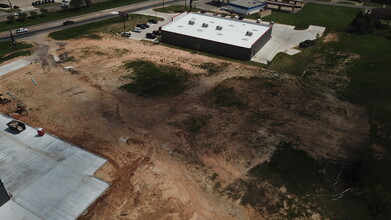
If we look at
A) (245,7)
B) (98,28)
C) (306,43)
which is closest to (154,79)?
(98,28)

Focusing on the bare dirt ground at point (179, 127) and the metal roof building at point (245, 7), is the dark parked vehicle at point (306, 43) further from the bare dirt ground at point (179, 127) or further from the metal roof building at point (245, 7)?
the metal roof building at point (245, 7)

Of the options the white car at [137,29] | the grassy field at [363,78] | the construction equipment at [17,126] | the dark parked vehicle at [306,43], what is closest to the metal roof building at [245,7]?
the grassy field at [363,78]

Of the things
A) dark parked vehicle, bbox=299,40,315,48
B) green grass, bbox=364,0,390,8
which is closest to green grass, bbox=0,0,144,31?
dark parked vehicle, bbox=299,40,315,48

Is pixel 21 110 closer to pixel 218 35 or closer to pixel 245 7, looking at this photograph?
pixel 218 35

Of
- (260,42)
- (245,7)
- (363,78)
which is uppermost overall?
(245,7)

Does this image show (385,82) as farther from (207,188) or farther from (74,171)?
(74,171)

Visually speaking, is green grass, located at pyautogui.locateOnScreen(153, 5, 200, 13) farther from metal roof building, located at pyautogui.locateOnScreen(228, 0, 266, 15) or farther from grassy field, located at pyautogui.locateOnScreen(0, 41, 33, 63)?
grassy field, located at pyautogui.locateOnScreen(0, 41, 33, 63)
